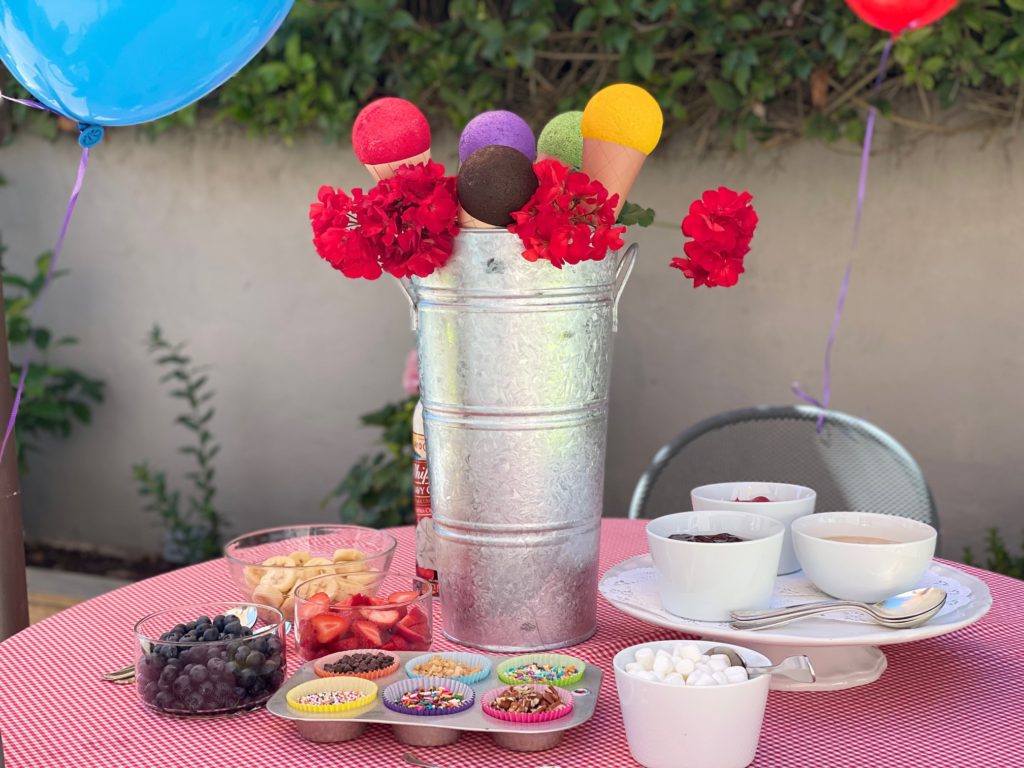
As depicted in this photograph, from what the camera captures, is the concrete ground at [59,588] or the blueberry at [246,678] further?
the concrete ground at [59,588]

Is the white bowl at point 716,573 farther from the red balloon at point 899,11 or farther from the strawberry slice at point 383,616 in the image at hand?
the red balloon at point 899,11

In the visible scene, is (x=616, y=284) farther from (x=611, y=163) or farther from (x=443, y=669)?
(x=443, y=669)

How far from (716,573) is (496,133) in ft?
1.59

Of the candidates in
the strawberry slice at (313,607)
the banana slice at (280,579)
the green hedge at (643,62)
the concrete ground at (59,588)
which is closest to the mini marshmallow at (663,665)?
the strawberry slice at (313,607)

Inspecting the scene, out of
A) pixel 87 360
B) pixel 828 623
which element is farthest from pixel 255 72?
pixel 828 623

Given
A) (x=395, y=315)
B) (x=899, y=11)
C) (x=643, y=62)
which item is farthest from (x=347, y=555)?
(x=395, y=315)

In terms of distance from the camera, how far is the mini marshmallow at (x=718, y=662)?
91 centimetres

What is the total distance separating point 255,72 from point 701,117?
1.15m

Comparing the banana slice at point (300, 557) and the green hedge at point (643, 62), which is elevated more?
the green hedge at point (643, 62)

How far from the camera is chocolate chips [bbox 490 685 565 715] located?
934 millimetres

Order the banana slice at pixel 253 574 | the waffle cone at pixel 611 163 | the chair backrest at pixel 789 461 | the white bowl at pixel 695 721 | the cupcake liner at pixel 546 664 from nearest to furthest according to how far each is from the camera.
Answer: the white bowl at pixel 695 721
the cupcake liner at pixel 546 664
the waffle cone at pixel 611 163
the banana slice at pixel 253 574
the chair backrest at pixel 789 461

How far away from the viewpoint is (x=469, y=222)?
A: 109cm

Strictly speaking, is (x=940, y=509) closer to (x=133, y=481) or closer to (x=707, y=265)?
(x=707, y=265)

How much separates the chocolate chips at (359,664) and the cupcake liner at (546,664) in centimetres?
10
